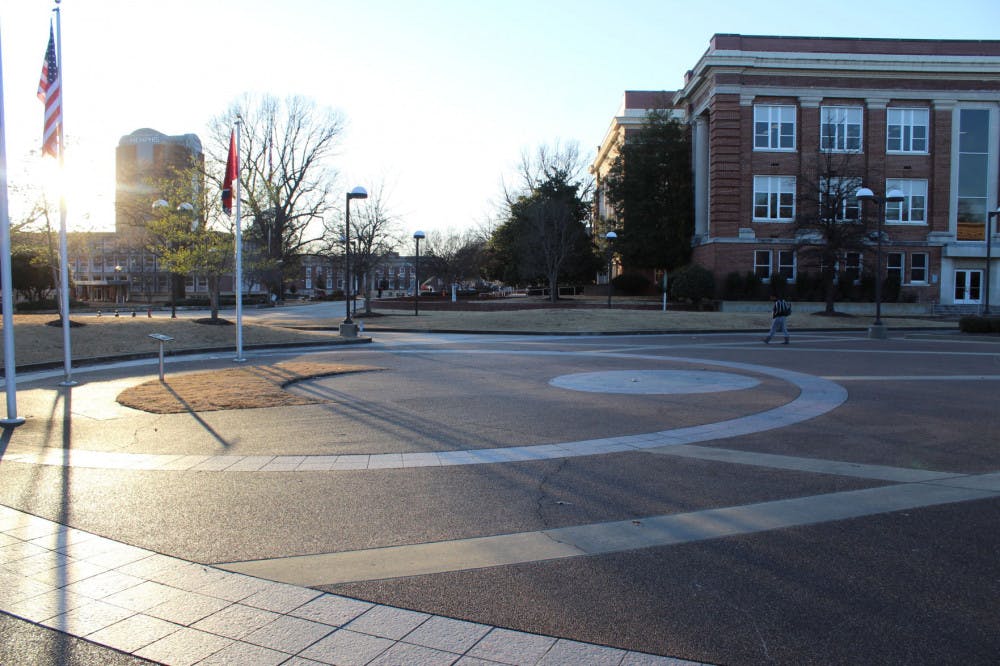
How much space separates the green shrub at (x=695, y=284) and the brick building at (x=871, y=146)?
2563 mm

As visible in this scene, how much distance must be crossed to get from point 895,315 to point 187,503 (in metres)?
42.0

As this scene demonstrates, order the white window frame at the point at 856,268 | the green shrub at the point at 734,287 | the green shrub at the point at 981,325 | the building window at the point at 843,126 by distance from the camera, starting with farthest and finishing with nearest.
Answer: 1. the building window at the point at 843,126
2. the white window frame at the point at 856,268
3. the green shrub at the point at 734,287
4. the green shrub at the point at 981,325

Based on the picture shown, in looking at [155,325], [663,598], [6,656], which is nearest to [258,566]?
[6,656]

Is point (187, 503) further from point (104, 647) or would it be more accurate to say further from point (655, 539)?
point (655, 539)

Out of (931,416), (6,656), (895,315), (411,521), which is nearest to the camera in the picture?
(6,656)

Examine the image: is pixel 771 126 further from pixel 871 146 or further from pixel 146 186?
A: pixel 146 186

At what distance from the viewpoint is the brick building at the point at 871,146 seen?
41.7m

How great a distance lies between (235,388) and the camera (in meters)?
11.5

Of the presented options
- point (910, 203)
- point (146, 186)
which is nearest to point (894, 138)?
point (910, 203)

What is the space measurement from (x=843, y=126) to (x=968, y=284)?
43.0 ft

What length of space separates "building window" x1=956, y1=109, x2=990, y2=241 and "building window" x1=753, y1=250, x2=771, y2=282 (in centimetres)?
1238

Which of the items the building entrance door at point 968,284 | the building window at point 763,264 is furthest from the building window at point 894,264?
the building window at point 763,264

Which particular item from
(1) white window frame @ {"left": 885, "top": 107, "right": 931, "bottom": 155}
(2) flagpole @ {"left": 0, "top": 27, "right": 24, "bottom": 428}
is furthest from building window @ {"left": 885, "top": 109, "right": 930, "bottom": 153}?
(2) flagpole @ {"left": 0, "top": 27, "right": 24, "bottom": 428}

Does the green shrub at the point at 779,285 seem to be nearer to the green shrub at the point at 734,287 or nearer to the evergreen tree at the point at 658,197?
the green shrub at the point at 734,287
